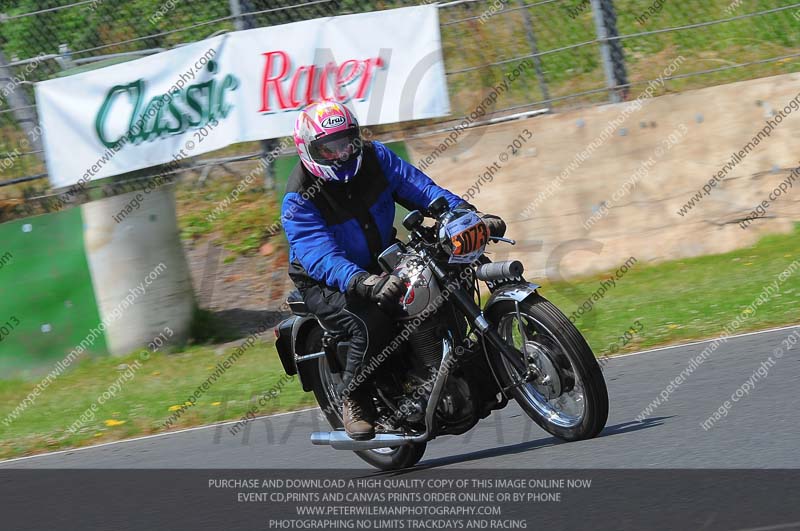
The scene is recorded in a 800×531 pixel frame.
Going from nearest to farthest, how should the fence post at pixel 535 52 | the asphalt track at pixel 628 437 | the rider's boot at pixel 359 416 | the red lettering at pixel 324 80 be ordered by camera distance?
1. the asphalt track at pixel 628 437
2. the rider's boot at pixel 359 416
3. the red lettering at pixel 324 80
4. the fence post at pixel 535 52

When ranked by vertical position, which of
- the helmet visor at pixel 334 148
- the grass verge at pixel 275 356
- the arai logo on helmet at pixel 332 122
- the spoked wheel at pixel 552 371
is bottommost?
the grass verge at pixel 275 356

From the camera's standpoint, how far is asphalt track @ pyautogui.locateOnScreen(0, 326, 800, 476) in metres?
5.35

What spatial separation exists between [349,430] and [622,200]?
575 centimetres

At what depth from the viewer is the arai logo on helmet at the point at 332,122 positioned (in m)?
5.87

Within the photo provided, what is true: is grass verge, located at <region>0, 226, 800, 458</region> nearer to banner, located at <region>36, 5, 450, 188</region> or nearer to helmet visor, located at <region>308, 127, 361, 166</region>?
banner, located at <region>36, 5, 450, 188</region>

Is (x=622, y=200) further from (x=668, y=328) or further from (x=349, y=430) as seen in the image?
(x=349, y=430)

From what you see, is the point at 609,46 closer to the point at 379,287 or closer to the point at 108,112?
the point at 108,112

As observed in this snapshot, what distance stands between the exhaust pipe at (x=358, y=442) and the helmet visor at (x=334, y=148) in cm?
147

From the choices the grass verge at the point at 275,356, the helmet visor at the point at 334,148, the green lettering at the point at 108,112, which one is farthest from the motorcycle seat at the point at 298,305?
the green lettering at the point at 108,112

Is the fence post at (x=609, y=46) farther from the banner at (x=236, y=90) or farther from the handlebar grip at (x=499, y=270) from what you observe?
the handlebar grip at (x=499, y=270)

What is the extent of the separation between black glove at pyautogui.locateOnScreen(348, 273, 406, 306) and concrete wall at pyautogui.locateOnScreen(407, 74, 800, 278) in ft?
18.8

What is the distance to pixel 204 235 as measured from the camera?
1309 centimetres

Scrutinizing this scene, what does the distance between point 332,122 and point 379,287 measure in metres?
0.92
